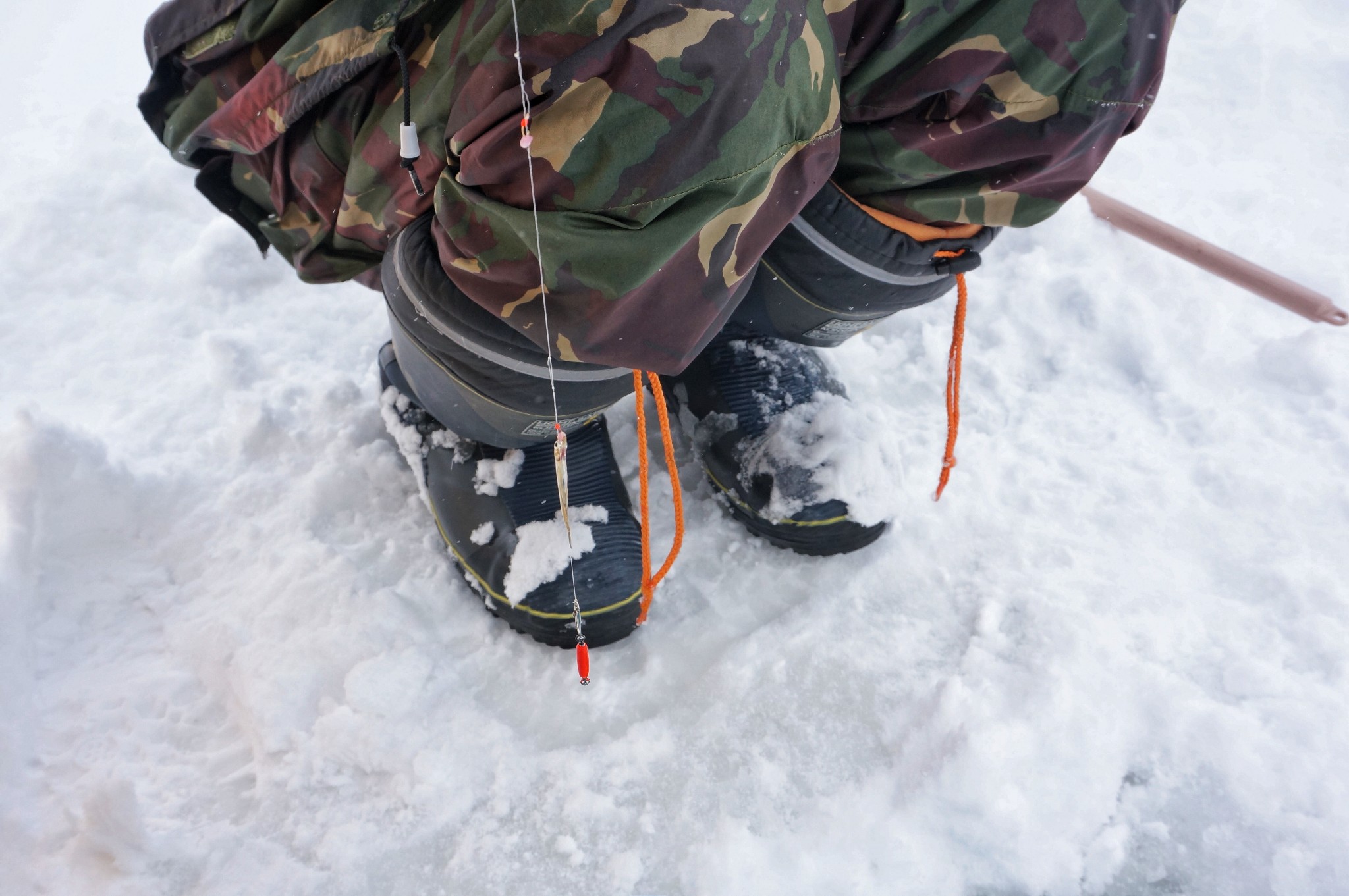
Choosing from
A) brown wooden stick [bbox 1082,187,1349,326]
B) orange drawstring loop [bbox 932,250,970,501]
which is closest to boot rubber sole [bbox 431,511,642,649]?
orange drawstring loop [bbox 932,250,970,501]

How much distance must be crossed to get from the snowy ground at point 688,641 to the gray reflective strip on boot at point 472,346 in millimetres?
310

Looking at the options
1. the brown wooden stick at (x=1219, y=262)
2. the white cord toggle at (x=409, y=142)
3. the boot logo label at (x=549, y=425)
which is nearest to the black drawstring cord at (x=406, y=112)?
the white cord toggle at (x=409, y=142)

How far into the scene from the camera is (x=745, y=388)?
1.01 meters

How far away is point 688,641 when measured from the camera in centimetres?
85

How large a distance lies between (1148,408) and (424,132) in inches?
40.1

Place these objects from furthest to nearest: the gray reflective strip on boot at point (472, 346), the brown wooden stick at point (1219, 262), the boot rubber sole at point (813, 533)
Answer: the brown wooden stick at point (1219, 262)
the boot rubber sole at point (813, 533)
the gray reflective strip on boot at point (472, 346)

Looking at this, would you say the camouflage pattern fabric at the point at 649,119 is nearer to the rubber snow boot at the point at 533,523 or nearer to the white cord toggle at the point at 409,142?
the white cord toggle at the point at 409,142

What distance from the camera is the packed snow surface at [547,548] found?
2.70 feet

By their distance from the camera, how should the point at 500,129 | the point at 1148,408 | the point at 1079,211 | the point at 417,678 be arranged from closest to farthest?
1. the point at 500,129
2. the point at 417,678
3. the point at 1148,408
4. the point at 1079,211

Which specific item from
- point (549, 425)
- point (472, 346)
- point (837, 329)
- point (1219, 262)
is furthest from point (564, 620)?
point (1219, 262)

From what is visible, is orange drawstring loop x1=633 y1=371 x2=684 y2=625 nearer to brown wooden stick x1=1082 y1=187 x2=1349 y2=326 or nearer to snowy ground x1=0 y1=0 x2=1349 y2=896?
snowy ground x1=0 y1=0 x2=1349 y2=896

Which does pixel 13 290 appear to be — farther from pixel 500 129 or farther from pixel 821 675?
pixel 821 675

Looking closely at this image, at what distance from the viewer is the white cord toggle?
0.59 metres

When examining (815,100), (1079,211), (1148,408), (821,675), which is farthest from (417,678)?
(1079,211)
